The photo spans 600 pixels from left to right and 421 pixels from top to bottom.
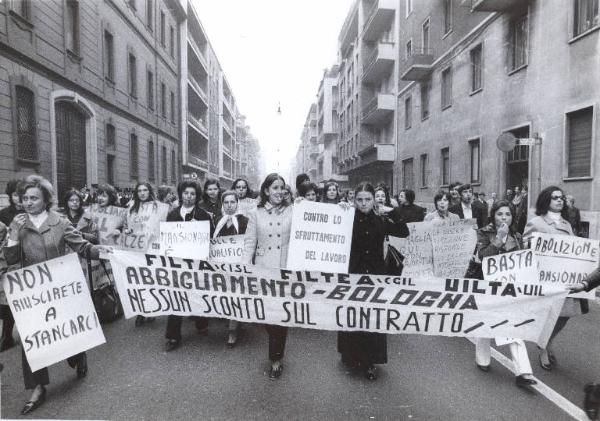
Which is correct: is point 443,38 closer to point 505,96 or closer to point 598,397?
point 505,96

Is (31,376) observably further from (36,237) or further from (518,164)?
(518,164)

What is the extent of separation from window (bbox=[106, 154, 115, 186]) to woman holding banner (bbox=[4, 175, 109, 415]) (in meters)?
12.1

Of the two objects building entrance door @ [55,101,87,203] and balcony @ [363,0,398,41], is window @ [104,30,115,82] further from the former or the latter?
balcony @ [363,0,398,41]

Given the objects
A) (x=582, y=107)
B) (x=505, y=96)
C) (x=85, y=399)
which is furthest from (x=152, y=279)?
(x=505, y=96)

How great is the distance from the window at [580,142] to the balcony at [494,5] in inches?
179

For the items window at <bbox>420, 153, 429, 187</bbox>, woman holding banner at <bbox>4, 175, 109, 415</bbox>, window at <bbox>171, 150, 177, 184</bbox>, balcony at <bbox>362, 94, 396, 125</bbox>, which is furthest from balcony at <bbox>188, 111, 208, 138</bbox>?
woman holding banner at <bbox>4, 175, 109, 415</bbox>

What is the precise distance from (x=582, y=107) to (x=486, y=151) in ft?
16.8

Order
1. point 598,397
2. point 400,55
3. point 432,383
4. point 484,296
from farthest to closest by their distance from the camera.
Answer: point 400,55 < point 432,383 < point 484,296 < point 598,397

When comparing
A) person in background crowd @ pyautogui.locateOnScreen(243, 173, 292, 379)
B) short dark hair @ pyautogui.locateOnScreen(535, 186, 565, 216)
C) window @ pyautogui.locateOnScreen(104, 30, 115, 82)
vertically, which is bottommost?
person in background crowd @ pyautogui.locateOnScreen(243, 173, 292, 379)

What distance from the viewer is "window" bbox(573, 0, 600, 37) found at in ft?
31.2

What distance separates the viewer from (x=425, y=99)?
21.2 m

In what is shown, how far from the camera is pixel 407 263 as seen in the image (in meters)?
6.41

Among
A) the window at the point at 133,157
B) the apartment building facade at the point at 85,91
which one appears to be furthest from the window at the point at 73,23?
the window at the point at 133,157

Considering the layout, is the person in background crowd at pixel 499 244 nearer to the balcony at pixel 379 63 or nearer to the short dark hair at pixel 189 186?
the short dark hair at pixel 189 186
